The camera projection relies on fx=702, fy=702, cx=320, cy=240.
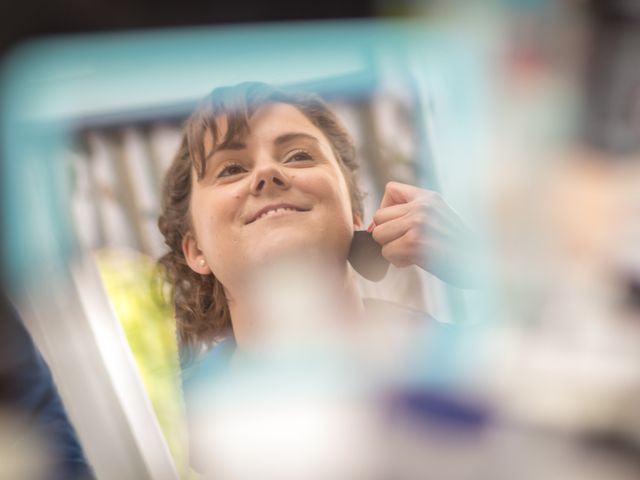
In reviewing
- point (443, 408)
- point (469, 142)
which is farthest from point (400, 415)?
point (469, 142)

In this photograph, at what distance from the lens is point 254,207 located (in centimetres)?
29

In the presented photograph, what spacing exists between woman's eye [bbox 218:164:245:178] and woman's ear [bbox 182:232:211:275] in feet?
0.10

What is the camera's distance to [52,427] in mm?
333

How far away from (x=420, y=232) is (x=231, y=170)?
9 centimetres

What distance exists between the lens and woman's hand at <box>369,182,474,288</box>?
30cm

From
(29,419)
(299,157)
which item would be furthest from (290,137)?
(29,419)

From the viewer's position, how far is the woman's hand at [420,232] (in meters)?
0.30

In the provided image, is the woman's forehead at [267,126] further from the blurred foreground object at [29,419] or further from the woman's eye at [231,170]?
the blurred foreground object at [29,419]

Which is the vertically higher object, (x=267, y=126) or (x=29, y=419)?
(x=267, y=126)

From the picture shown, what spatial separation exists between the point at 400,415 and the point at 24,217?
0.21 metres

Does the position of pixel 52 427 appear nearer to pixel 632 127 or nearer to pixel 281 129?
pixel 281 129

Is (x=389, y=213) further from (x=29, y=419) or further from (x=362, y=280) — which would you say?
(x=29, y=419)

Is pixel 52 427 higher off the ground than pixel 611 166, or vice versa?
pixel 611 166

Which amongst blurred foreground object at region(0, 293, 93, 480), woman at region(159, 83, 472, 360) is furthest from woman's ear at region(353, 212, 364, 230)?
blurred foreground object at region(0, 293, 93, 480)
